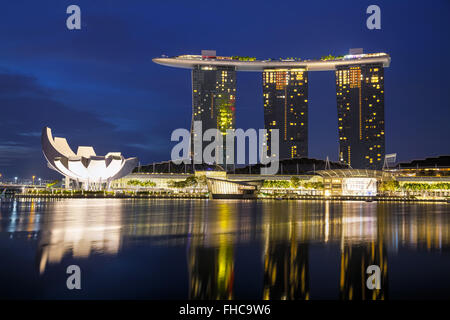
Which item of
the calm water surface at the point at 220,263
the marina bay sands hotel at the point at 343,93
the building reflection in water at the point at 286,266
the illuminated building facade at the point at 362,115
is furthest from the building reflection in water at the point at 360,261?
the illuminated building facade at the point at 362,115

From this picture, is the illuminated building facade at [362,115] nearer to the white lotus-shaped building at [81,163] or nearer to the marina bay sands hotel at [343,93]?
the marina bay sands hotel at [343,93]

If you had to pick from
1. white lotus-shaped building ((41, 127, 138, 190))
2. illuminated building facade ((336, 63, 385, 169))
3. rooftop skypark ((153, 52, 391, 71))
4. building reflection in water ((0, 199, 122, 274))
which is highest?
rooftop skypark ((153, 52, 391, 71))

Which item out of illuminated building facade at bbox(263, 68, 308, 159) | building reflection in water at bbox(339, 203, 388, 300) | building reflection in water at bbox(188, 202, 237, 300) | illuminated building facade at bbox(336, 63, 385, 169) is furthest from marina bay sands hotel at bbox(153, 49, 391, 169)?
building reflection in water at bbox(188, 202, 237, 300)

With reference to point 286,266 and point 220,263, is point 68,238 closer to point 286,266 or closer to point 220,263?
point 220,263

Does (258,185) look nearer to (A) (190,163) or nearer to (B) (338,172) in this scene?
(B) (338,172)

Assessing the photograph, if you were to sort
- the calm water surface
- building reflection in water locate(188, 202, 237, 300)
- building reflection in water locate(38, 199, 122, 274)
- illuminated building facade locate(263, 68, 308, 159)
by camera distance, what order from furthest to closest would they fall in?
illuminated building facade locate(263, 68, 308, 159)
building reflection in water locate(38, 199, 122, 274)
the calm water surface
building reflection in water locate(188, 202, 237, 300)

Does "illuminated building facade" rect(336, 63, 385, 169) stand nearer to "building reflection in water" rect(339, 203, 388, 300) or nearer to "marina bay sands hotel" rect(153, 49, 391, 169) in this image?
"marina bay sands hotel" rect(153, 49, 391, 169)

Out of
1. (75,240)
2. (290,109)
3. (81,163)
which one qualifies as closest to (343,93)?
(290,109)

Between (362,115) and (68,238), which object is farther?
(362,115)
